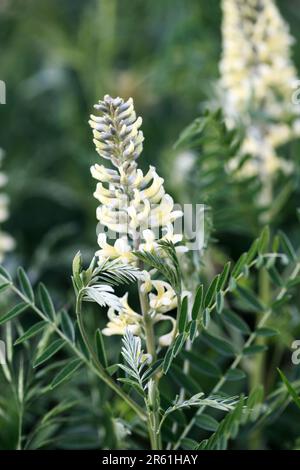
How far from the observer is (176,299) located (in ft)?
2.51

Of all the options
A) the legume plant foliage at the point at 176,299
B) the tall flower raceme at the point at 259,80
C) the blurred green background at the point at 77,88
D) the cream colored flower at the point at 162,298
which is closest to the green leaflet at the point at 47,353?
the legume plant foliage at the point at 176,299

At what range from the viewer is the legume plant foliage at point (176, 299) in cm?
73

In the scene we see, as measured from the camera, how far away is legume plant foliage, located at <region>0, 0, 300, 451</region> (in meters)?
0.73

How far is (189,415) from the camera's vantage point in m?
1.03

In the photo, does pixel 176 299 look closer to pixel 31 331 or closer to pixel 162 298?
pixel 162 298

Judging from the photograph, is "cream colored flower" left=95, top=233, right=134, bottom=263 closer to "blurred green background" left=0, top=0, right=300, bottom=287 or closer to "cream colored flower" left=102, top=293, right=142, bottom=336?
"cream colored flower" left=102, top=293, right=142, bottom=336

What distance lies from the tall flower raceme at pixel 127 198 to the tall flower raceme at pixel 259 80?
1.50 feet

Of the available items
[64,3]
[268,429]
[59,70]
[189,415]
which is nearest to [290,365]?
[268,429]

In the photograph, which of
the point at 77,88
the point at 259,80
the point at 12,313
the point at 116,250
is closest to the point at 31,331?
the point at 12,313

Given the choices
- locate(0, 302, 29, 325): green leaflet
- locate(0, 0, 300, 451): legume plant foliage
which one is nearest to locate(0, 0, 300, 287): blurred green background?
locate(0, 0, 300, 451): legume plant foliage

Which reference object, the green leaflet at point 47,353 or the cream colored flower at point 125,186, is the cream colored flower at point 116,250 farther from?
the green leaflet at point 47,353

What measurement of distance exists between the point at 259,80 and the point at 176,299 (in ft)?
1.92
